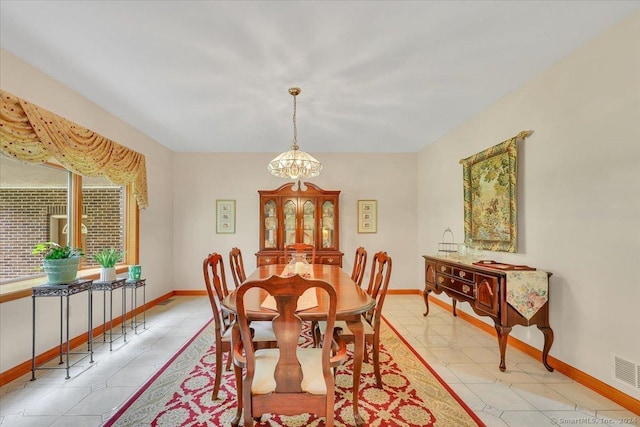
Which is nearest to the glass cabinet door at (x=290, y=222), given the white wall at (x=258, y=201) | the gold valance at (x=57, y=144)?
the white wall at (x=258, y=201)

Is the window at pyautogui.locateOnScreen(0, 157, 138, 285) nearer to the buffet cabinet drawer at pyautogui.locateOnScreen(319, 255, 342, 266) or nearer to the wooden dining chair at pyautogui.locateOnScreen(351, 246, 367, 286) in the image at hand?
the buffet cabinet drawer at pyautogui.locateOnScreen(319, 255, 342, 266)

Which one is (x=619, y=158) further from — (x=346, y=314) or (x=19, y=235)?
(x=19, y=235)

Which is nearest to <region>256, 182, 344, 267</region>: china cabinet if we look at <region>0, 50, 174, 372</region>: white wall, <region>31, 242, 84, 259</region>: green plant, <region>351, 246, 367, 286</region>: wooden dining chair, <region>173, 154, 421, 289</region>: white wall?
<region>173, 154, 421, 289</region>: white wall

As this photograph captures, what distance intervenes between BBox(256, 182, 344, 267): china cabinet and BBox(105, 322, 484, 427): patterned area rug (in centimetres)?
222

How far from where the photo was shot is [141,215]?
13.3 ft

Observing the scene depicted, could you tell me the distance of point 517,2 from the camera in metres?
1.73

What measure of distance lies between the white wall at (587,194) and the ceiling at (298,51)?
259mm

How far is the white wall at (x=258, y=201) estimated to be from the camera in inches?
196

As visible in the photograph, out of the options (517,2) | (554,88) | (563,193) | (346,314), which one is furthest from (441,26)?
(346,314)

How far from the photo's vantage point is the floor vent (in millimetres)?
1831

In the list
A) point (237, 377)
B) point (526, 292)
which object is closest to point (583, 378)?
point (526, 292)

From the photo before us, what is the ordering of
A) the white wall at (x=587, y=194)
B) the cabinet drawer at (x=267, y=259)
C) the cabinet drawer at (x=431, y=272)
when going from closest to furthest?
1. the white wall at (x=587, y=194)
2. the cabinet drawer at (x=431, y=272)
3. the cabinet drawer at (x=267, y=259)

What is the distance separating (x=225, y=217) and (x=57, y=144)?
2.66 m

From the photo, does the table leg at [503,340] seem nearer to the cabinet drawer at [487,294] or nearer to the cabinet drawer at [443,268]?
the cabinet drawer at [487,294]
